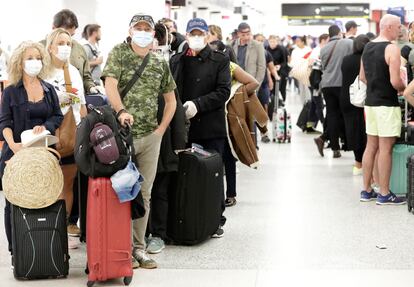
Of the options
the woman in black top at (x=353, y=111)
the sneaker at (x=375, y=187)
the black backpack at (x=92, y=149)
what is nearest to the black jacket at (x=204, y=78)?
the black backpack at (x=92, y=149)

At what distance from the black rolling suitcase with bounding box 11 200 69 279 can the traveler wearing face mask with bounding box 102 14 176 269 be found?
1.85 feet

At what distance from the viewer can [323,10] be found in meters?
46.6

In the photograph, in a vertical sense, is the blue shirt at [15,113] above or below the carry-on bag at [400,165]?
above

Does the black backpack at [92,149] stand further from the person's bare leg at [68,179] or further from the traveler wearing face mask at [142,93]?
the person's bare leg at [68,179]

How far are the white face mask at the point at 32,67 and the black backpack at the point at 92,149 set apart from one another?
568mm

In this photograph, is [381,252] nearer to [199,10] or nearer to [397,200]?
[397,200]

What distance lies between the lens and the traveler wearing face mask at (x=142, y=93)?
5.91 metres

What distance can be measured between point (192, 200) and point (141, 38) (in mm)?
1329

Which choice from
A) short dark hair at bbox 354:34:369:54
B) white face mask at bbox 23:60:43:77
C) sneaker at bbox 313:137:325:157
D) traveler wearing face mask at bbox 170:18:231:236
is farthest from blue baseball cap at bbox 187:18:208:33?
sneaker at bbox 313:137:325:157

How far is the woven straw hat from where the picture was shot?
5.51 metres

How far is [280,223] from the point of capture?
24.8 feet

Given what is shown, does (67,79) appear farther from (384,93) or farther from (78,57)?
(384,93)

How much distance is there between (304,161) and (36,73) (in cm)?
672

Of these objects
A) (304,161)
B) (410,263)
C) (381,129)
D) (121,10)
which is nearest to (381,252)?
(410,263)
